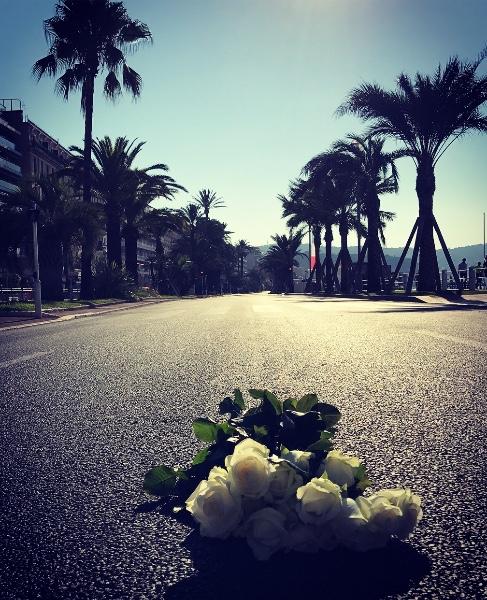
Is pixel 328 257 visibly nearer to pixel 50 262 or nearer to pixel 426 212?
pixel 426 212

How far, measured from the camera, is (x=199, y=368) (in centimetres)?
613

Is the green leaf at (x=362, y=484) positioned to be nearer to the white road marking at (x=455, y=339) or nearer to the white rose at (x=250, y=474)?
the white rose at (x=250, y=474)

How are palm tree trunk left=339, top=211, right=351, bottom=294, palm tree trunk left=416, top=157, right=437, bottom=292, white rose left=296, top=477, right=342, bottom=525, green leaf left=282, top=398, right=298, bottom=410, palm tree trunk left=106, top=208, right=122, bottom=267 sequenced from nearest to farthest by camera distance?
1. white rose left=296, top=477, right=342, bottom=525
2. green leaf left=282, top=398, right=298, bottom=410
3. palm tree trunk left=416, top=157, right=437, bottom=292
4. palm tree trunk left=106, top=208, right=122, bottom=267
5. palm tree trunk left=339, top=211, right=351, bottom=294

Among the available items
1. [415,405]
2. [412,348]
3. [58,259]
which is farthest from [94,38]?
[415,405]

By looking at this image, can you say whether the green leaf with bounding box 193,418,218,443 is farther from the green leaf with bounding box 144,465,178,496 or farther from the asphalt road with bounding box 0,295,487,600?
the asphalt road with bounding box 0,295,487,600

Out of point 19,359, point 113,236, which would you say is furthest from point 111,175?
point 19,359

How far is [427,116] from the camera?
78.2 ft

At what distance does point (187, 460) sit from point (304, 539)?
46.5 inches

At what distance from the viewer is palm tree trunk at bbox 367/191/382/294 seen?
117 feet

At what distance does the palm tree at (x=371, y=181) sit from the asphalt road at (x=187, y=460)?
Result: 94.5 feet

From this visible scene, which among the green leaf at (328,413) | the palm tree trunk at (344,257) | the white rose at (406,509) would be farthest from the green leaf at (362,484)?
the palm tree trunk at (344,257)

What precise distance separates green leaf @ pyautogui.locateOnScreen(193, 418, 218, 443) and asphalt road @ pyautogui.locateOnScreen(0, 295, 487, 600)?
296 mm

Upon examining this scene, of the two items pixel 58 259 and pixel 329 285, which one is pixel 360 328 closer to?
pixel 58 259

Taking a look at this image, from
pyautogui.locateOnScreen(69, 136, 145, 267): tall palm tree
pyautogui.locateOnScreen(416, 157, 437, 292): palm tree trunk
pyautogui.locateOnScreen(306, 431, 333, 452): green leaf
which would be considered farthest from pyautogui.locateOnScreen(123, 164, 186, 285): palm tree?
pyautogui.locateOnScreen(306, 431, 333, 452): green leaf
